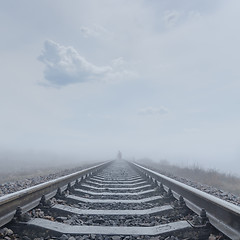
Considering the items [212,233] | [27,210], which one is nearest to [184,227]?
[212,233]

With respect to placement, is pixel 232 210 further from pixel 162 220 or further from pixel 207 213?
pixel 162 220

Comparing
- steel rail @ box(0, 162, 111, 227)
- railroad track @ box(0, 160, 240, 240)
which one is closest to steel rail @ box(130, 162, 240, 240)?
railroad track @ box(0, 160, 240, 240)

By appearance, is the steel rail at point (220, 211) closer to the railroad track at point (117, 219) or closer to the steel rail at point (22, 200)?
the railroad track at point (117, 219)

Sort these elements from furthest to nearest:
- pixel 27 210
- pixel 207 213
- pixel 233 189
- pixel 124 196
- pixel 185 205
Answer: pixel 233 189, pixel 124 196, pixel 185 205, pixel 27 210, pixel 207 213

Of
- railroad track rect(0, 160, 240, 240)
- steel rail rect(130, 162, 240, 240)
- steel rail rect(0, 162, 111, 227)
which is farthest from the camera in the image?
steel rail rect(0, 162, 111, 227)

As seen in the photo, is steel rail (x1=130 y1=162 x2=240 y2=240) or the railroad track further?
the railroad track

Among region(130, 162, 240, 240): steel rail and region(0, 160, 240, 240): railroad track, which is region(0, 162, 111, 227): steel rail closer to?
region(0, 160, 240, 240): railroad track

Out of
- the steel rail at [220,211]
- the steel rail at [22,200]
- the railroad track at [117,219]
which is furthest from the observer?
the steel rail at [22,200]

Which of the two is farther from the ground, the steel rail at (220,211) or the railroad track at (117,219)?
the steel rail at (220,211)

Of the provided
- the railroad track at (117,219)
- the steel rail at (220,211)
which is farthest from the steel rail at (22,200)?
the steel rail at (220,211)

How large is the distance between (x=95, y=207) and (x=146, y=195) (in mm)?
1585

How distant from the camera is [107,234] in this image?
2.89m

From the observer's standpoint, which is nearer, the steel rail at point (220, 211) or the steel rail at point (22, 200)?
the steel rail at point (220, 211)

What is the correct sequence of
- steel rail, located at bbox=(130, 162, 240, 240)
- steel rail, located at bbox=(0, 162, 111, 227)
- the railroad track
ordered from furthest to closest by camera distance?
steel rail, located at bbox=(0, 162, 111, 227)
the railroad track
steel rail, located at bbox=(130, 162, 240, 240)
